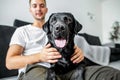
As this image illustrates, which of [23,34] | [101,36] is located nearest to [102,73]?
[23,34]

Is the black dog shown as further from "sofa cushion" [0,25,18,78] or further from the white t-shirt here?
"sofa cushion" [0,25,18,78]

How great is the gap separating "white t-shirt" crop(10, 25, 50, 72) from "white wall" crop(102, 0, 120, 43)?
12.5 feet

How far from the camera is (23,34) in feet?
4.34

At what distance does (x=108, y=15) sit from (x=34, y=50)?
4013mm

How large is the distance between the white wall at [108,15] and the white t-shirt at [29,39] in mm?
3823

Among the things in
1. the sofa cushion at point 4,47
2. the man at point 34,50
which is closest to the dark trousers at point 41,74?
the man at point 34,50

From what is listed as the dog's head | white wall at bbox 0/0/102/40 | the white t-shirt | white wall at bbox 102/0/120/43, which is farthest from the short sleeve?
white wall at bbox 102/0/120/43

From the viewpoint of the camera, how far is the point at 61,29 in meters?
1.08

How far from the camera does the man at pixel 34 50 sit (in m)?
1.11

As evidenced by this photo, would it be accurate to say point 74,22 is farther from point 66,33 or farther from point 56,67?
point 56,67

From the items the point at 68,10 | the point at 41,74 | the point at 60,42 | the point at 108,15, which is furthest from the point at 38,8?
the point at 108,15

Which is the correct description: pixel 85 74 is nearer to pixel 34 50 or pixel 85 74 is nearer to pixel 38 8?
pixel 34 50

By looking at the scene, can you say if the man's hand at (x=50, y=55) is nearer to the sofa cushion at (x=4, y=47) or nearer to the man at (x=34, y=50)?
the man at (x=34, y=50)

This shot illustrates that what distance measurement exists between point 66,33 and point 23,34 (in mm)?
360
